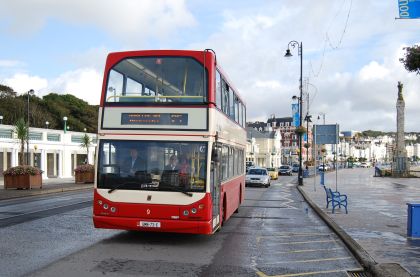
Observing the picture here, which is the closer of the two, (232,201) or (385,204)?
(232,201)

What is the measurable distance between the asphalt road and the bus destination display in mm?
A: 2608

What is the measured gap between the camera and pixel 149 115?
34.6 ft

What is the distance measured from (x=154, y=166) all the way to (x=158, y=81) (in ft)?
6.13

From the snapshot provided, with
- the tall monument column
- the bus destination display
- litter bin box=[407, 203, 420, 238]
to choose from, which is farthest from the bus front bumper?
the tall monument column

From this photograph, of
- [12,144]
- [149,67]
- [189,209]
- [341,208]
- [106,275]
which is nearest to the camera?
[106,275]

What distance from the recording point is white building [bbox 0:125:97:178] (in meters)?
41.6

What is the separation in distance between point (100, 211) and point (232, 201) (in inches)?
203

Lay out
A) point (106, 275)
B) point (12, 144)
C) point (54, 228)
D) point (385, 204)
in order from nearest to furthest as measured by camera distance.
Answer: point (106, 275), point (54, 228), point (385, 204), point (12, 144)

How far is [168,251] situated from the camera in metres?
9.91

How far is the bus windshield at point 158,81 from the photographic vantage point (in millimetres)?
10609

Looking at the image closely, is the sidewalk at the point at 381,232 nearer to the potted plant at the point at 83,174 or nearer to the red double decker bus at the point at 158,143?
the red double decker bus at the point at 158,143

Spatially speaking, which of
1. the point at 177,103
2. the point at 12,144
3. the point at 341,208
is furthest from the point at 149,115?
the point at 12,144

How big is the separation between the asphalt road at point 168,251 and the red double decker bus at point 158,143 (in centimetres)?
72

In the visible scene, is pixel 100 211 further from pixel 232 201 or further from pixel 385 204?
pixel 385 204
